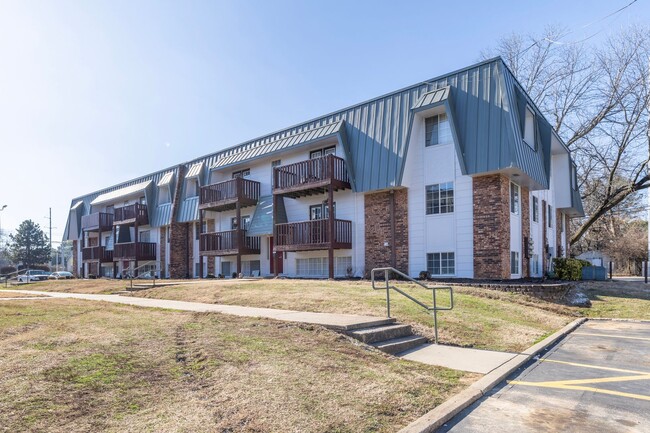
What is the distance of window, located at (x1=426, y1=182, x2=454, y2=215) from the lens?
53.2 ft

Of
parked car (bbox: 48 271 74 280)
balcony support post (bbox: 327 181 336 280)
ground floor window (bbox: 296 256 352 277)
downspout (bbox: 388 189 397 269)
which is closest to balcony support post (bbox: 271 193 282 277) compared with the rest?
ground floor window (bbox: 296 256 352 277)

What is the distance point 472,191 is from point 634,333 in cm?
726

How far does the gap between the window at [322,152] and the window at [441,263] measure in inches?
260

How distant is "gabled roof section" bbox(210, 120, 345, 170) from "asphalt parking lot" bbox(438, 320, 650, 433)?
44.2 feet

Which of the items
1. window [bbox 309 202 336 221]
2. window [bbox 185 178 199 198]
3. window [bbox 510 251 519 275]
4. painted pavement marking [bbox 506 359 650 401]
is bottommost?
painted pavement marking [bbox 506 359 650 401]

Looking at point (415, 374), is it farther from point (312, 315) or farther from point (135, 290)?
point (135, 290)

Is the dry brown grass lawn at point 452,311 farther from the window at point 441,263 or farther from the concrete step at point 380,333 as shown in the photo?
the window at point 441,263

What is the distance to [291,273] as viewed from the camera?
2098 centimetres

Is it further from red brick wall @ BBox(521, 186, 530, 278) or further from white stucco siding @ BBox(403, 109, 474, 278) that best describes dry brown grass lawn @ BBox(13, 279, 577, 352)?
red brick wall @ BBox(521, 186, 530, 278)

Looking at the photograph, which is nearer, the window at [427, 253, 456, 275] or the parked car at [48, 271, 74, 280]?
the window at [427, 253, 456, 275]

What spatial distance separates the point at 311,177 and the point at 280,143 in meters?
3.56

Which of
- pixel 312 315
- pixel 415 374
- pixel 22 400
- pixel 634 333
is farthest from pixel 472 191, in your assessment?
pixel 22 400

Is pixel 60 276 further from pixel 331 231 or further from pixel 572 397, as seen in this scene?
pixel 572 397

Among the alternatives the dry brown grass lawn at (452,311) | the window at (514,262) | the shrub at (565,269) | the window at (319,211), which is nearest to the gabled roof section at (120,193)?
the window at (319,211)
